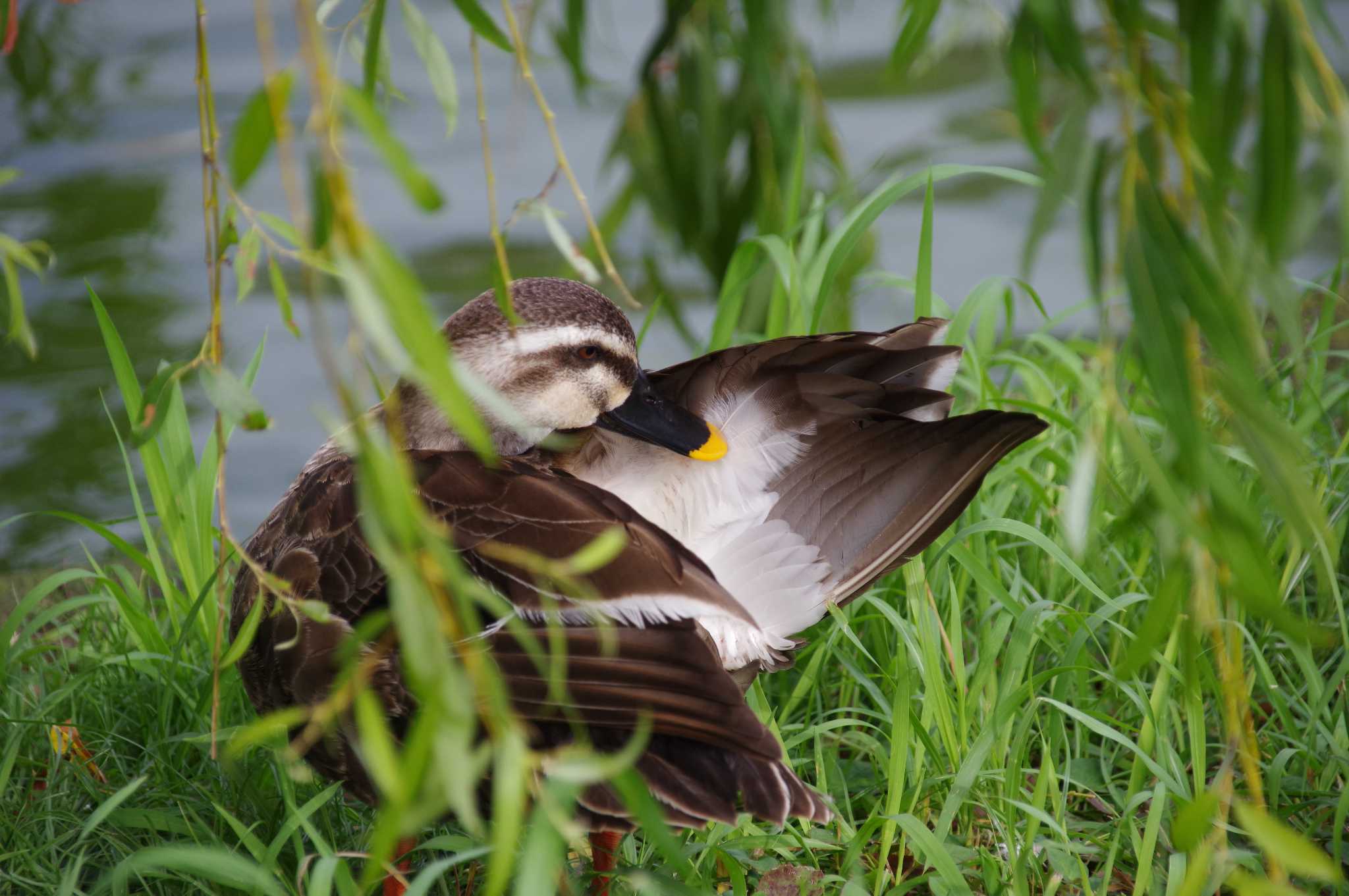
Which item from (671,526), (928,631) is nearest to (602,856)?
(671,526)

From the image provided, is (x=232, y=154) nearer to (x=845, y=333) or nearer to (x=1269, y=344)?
(x=845, y=333)

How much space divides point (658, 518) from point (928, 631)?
51 centimetres

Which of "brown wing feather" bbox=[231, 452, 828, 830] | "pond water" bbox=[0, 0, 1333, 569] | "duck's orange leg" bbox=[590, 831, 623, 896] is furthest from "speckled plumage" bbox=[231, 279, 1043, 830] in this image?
"pond water" bbox=[0, 0, 1333, 569]

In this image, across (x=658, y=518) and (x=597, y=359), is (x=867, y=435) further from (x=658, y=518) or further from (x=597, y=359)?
(x=597, y=359)

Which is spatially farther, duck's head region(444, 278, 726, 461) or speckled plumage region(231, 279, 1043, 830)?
duck's head region(444, 278, 726, 461)

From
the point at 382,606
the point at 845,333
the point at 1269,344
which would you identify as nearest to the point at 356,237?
the point at 382,606

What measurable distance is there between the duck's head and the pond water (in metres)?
1.70

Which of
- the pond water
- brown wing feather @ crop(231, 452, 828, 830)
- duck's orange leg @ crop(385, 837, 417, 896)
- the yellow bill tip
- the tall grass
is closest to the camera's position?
the tall grass

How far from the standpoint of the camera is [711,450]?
2314mm

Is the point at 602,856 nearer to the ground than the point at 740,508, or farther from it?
nearer to the ground

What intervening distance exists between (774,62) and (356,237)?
4.13ft

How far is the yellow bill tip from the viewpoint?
2.31 m

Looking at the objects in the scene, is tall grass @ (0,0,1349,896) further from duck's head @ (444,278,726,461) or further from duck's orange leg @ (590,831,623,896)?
duck's head @ (444,278,726,461)

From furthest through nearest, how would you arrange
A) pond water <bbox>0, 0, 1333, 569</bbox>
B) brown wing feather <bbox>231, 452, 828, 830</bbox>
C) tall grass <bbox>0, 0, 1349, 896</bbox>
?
pond water <bbox>0, 0, 1333, 569</bbox> → brown wing feather <bbox>231, 452, 828, 830</bbox> → tall grass <bbox>0, 0, 1349, 896</bbox>
